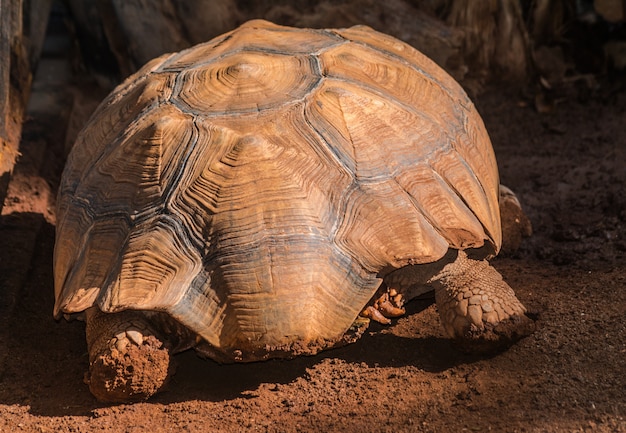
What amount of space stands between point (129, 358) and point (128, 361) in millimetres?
13

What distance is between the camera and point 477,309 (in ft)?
10.4

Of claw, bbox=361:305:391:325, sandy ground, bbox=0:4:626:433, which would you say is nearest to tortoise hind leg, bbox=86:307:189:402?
sandy ground, bbox=0:4:626:433

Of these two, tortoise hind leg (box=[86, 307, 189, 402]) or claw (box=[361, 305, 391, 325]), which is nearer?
tortoise hind leg (box=[86, 307, 189, 402])

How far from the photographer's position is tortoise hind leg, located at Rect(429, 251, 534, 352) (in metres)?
3.12

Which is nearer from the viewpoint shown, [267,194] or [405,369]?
[267,194]

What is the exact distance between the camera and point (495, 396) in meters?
2.86

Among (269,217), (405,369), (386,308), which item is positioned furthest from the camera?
(386,308)

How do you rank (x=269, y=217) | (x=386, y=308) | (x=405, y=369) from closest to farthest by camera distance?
(x=269, y=217) < (x=405, y=369) < (x=386, y=308)

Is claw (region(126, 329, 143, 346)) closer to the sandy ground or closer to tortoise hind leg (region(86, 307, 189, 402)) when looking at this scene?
tortoise hind leg (region(86, 307, 189, 402))

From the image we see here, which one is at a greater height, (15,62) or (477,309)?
(15,62)

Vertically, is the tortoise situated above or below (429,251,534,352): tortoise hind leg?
above

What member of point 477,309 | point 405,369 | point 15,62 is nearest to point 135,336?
point 405,369

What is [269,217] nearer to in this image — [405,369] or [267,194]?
[267,194]

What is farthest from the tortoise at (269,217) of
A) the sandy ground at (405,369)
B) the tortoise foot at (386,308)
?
the sandy ground at (405,369)
